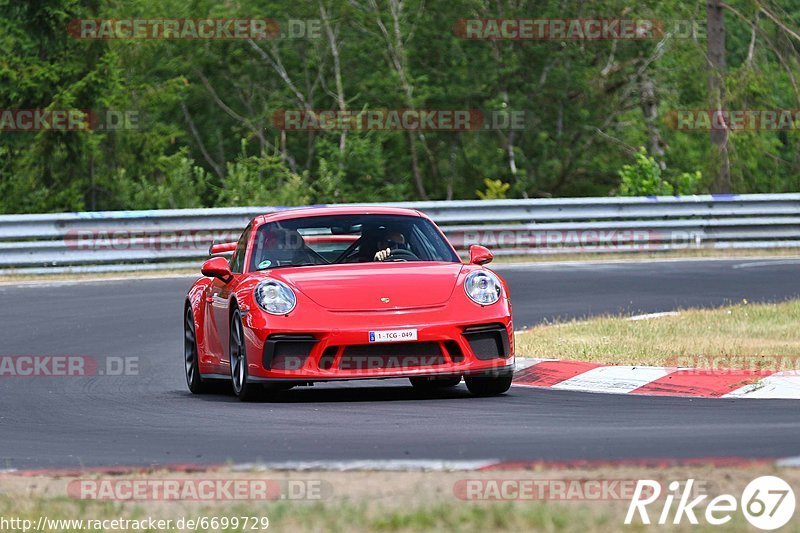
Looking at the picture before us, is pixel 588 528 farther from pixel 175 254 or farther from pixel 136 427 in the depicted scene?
pixel 175 254

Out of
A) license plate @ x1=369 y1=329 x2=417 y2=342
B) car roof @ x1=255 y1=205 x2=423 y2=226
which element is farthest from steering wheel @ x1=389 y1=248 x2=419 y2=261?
license plate @ x1=369 y1=329 x2=417 y2=342

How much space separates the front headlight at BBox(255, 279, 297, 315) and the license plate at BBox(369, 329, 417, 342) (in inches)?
22.3

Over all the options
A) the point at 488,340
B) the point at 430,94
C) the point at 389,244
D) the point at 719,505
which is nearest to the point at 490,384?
the point at 488,340

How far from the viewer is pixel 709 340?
1330 cm

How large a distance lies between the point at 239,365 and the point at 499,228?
13.7 m

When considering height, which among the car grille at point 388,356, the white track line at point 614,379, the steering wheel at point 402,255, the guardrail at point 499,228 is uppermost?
the steering wheel at point 402,255

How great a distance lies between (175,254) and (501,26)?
1724 centimetres

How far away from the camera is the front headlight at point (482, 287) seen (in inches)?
425

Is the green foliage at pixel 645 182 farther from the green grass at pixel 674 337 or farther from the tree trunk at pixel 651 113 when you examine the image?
the green grass at pixel 674 337

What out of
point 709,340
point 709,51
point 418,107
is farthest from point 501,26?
point 709,340

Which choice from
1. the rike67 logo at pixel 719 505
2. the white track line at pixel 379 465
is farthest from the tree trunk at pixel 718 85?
the rike67 logo at pixel 719 505

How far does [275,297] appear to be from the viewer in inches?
423

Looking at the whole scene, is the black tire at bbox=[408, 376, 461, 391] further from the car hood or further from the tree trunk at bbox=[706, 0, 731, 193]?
the tree trunk at bbox=[706, 0, 731, 193]

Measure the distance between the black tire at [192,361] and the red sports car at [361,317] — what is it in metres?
0.50
